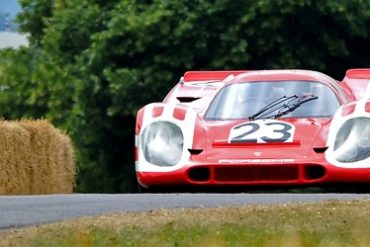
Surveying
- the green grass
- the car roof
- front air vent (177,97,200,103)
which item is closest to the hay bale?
front air vent (177,97,200,103)

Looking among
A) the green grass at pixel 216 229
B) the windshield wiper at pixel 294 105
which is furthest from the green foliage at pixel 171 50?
the green grass at pixel 216 229

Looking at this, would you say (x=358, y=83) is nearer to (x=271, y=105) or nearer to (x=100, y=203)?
(x=271, y=105)

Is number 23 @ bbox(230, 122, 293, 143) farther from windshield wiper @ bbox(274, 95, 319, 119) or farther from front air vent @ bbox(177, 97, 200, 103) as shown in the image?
front air vent @ bbox(177, 97, 200, 103)

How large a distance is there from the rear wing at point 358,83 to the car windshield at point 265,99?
34.1 inches

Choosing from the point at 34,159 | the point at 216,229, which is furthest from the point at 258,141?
the point at 34,159

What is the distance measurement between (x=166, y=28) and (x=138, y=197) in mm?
17115

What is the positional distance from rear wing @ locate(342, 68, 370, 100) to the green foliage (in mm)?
11439

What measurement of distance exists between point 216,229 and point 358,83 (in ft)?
25.0

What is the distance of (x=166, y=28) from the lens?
29750mm

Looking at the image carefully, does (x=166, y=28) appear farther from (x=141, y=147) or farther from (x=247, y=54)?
(x=141, y=147)

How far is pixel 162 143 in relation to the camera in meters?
14.7

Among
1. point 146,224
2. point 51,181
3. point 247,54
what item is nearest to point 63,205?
point 146,224

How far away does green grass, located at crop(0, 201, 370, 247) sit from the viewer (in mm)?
9195

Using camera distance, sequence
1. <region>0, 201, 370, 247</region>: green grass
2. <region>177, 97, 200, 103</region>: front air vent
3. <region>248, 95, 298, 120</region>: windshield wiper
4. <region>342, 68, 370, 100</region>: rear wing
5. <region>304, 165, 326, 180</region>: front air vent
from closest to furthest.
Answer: <region>0, 201, 370, 247</region>: green grass
<region>304, 165, 326, 180</region>: front air vent
<region>248, 95, 298, 120</region>: windshield wiper
<region>342, 68, 370, 100</region>: rear wing
<region>177, 97, 200, 103</region>: front air vent
